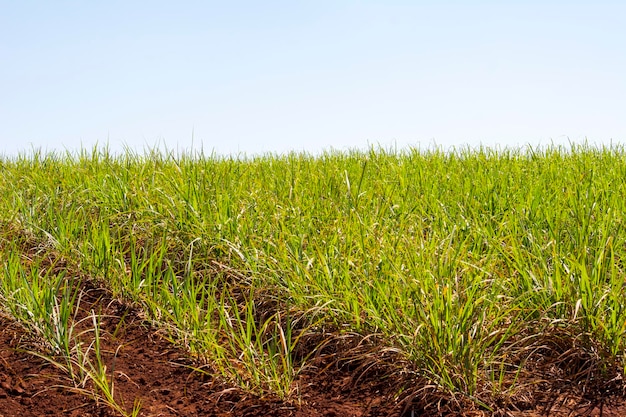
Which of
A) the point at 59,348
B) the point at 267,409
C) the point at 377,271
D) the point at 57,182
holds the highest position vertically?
the point at 57,182

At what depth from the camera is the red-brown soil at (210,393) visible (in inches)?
103

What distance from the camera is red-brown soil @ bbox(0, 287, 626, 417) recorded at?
8.60 ft

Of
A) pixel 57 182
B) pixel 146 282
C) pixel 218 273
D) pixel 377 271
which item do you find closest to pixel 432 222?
pixel 377 271

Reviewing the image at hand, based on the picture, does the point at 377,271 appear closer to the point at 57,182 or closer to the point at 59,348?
the point at 59,348

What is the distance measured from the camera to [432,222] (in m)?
4.08

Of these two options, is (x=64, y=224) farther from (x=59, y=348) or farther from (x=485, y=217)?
(x=485, y=217)

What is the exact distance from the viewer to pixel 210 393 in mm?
2863

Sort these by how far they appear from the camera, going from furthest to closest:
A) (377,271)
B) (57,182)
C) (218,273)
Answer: (57,182)
(218,273)
(377,271)

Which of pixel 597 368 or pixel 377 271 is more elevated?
pixel 377 271

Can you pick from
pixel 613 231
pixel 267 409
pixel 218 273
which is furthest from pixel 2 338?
pixel 613 231

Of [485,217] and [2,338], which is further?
[485,217]

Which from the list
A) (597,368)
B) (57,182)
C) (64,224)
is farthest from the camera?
(57,182)

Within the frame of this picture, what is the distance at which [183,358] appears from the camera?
3.12m

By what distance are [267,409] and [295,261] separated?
887 mm
